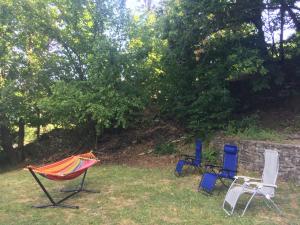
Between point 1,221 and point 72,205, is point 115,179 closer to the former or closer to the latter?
point 72,205

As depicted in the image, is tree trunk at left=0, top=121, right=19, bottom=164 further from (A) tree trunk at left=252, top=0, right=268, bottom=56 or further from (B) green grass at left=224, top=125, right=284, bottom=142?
(A) tree trunk at left=252, top=0, right=268, bottom=56

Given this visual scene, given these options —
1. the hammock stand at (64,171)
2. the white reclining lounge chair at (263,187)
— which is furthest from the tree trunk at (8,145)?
the white reclining lounge chair at (263,187)

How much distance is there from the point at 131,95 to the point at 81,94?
5.12ft

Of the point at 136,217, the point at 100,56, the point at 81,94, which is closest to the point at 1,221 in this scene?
the point at 136,217

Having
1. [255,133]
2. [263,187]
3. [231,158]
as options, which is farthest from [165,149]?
[263,187]

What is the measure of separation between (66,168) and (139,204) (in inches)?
68.5

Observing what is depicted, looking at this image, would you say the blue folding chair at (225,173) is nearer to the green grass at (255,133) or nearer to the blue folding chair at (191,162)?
the blue folding chair at (191,162)

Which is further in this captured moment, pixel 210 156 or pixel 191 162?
pixel 210 156

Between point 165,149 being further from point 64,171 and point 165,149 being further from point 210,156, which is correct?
point 64,171

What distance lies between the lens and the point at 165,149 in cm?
1107

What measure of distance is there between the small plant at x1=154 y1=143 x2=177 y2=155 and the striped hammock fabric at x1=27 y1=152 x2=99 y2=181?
10.8ft

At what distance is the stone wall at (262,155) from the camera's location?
761cm

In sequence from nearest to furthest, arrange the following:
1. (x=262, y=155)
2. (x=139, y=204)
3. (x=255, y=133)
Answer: (x=139, y=204) < (x=262, y=155) < (x=255, y=133)

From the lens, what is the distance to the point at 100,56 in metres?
10.6
